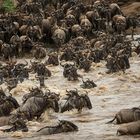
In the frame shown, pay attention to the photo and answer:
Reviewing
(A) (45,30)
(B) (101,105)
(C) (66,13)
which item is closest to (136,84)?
(B) (101,105)

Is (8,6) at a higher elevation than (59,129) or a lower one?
higher

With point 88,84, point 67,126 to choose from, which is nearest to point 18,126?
point 67,126

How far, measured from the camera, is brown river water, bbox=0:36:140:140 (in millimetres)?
14914

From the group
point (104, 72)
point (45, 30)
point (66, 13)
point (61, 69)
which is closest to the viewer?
point (104, 72)

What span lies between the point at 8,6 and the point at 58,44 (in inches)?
291

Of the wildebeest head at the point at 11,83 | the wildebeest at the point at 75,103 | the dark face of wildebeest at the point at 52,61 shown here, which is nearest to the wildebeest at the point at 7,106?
the wildebeest at the point at 75,103

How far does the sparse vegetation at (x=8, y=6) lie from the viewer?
38.9m

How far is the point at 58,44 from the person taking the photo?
110 ft

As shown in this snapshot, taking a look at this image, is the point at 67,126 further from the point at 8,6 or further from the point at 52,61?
the point at 8,6

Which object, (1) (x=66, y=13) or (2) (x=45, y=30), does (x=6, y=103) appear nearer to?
(2) (x=45, y=30)

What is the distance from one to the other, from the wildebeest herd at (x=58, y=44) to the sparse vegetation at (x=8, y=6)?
0.41 metres

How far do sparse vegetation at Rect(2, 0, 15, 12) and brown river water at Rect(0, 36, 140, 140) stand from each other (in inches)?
486

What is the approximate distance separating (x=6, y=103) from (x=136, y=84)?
602 centimetres

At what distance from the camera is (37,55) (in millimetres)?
30953
